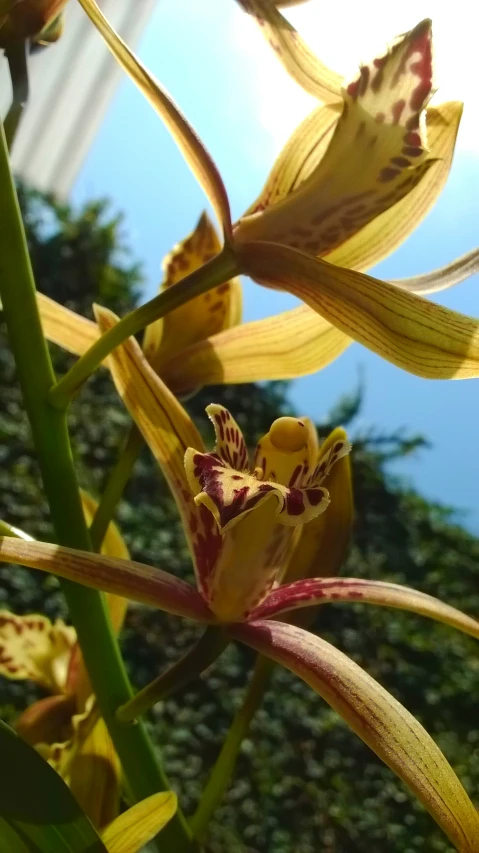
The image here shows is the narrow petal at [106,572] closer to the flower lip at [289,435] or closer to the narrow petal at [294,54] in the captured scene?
the flower lip at [289,435]

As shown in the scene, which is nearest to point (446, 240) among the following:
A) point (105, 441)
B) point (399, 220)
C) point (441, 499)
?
point (441, 499)

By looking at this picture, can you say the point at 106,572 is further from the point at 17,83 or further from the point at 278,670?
the point at 278,670

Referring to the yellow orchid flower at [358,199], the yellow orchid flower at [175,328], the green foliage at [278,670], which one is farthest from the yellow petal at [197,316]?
the green foliage at [278,670]

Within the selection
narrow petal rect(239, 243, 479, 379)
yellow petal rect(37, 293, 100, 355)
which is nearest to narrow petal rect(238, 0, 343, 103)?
narrow petal rect(239, 243, 479, 379)

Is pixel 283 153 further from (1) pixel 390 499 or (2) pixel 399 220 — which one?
(1) pixel 390 499

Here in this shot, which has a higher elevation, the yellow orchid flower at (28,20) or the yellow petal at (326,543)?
the yellow orchid flower at (28,20)
